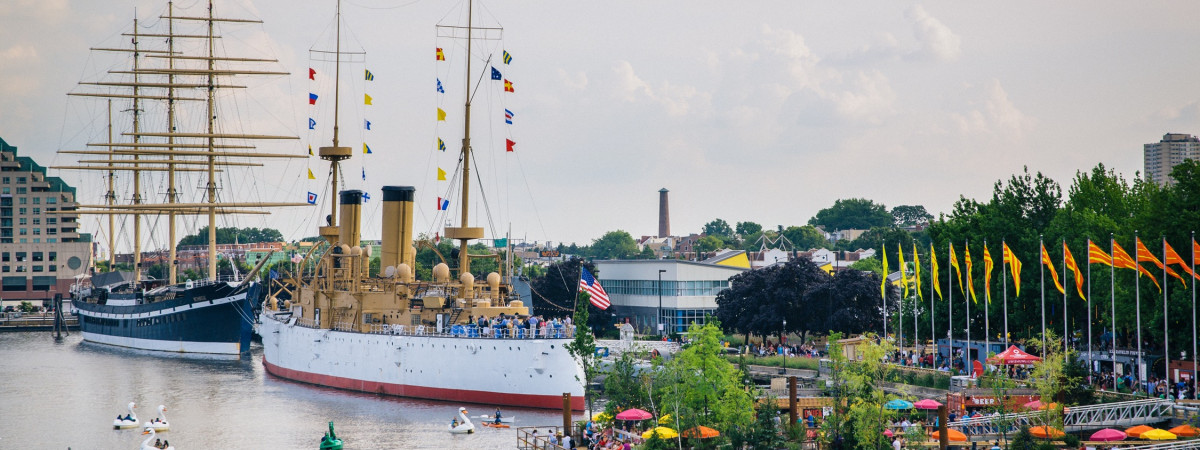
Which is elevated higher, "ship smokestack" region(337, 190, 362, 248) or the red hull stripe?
"ship smokestack" region(337, 190, 362, 248)

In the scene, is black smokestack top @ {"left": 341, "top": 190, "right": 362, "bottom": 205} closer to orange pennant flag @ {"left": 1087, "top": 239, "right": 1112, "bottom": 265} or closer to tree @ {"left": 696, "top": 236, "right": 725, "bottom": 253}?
orange pennant flag @ {"left": 1087, "top": 239, "right": 1112, "bottom": 265}

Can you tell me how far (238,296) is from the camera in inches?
3575

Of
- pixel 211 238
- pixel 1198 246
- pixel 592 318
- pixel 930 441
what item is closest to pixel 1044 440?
pixel 930 441

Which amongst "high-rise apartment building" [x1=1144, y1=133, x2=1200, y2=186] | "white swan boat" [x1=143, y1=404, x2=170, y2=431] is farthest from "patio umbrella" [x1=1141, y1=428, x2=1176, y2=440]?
"high-rise apartment building" [x1=1144, y1=133, x2=1200, y2=186]

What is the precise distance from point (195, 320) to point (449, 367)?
4278 centimetres

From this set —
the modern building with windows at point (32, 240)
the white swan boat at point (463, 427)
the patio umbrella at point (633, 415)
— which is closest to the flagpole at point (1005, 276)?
the patio umbrella at point (633, 415)

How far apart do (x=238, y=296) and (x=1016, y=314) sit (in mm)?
56975

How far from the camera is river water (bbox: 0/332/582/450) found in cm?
4825

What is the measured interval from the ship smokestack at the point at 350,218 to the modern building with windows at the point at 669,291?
79.9ft

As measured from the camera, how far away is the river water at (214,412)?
4825 cm

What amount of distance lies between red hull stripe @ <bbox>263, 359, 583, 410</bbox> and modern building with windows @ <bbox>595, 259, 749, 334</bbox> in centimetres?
3036

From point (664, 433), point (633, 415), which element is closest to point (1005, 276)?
point (633, 415)

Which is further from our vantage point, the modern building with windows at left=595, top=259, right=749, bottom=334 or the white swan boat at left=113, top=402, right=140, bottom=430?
the modern building with windows at left=595, top=259, right=749, bottom=334

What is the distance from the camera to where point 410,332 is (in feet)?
197
